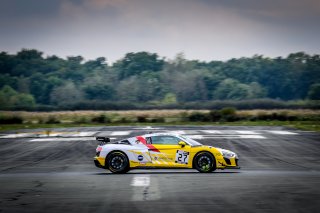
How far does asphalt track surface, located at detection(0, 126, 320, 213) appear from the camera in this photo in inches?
546

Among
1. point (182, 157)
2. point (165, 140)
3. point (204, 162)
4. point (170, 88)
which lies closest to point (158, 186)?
point (182, 157)

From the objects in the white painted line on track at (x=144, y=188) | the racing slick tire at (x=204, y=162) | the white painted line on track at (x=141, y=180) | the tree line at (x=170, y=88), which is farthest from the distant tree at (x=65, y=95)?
the white painted line on track at (x=144, y=188)

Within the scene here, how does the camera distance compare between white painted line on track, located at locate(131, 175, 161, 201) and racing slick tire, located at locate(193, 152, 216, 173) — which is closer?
white painted line on track, located at locate(131, 175, 161, 201)

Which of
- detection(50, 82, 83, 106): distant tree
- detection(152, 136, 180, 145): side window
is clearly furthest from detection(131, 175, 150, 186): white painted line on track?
detection(50, 82, 83, 106): distant tree

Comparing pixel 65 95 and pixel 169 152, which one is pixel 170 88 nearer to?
pixel 65 95

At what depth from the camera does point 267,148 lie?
114ft

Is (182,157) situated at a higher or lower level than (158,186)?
higher

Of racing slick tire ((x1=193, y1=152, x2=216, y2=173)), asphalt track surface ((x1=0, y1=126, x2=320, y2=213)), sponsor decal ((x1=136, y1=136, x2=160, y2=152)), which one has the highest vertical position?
sponsor decal ((x1=136, y1=136, x2=160, y2=152))

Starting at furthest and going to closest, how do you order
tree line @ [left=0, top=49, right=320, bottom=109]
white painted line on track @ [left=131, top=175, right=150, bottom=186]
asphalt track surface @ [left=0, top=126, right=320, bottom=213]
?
tree line @ [left=0, top=49, right=320, bottom=109] < white painted line on track @ [left=131, top=175, right=150, bottom=186] < asphalt track surface @ [left=0, top=126, right=320, bottom=213]

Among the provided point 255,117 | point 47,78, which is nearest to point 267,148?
point 255,117

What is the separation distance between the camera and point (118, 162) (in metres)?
21.8

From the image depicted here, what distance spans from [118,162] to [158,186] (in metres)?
4.42

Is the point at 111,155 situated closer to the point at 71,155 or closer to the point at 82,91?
the point at 71,155

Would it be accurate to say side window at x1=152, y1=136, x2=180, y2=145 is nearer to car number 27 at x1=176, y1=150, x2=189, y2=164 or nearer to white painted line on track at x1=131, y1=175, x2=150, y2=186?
car number 27 at x1=176, y1=150, x2=189, y2=164
